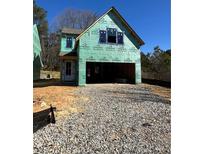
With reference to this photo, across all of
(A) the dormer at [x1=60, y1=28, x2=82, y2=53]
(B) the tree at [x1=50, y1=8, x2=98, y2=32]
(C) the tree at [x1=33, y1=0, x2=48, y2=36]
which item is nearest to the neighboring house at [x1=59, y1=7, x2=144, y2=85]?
(A) the dormer at [x1=60, y1=28, x2=82, y2=53]

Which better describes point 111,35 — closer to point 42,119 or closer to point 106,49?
point 106,49

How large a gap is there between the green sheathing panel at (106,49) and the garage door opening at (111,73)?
78cm

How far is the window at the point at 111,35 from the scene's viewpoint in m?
12.9

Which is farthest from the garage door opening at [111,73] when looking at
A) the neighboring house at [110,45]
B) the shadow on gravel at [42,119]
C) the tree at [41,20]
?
the tree at [41,20]

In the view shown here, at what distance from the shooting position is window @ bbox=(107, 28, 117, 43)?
1286 centimetres

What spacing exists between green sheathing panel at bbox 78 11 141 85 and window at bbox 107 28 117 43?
8.9 inches

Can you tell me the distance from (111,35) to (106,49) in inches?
37.2

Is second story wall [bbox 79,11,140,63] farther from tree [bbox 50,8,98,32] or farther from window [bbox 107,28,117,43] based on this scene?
tree [bbox 50,8,98,32]

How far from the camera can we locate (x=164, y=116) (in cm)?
510

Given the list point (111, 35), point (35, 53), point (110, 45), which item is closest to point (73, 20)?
point (35, 53)

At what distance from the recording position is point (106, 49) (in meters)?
12.7
